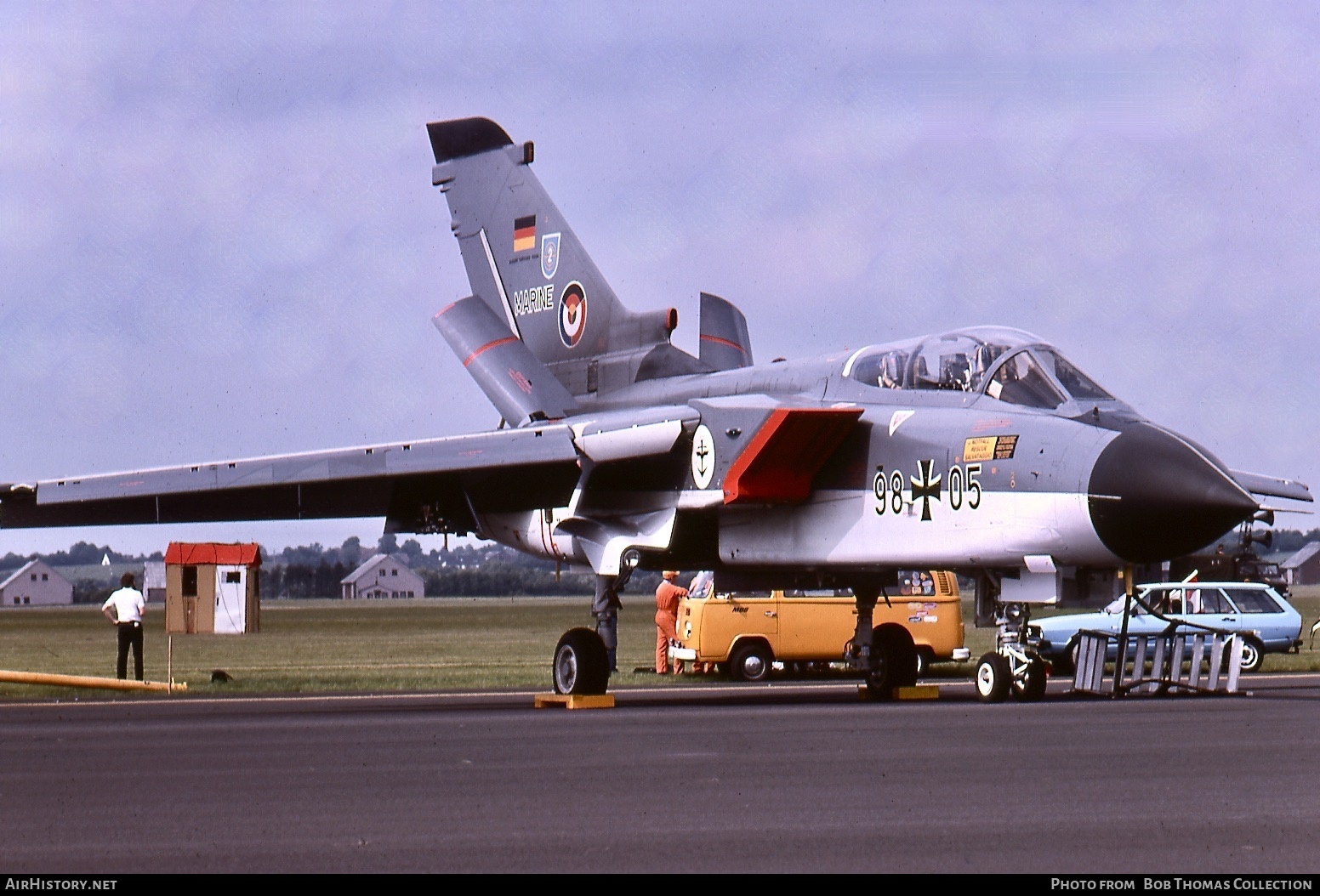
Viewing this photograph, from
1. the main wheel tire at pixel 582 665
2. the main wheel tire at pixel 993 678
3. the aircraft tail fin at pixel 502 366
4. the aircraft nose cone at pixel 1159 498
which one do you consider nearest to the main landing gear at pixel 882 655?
the main wheel tire at pixel 993 678

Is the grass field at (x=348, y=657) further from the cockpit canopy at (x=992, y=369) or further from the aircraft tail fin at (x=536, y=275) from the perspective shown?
the cockpit canopy at (x=992, y=369)

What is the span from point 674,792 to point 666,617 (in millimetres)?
18498

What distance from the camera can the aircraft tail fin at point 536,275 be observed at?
850 inches

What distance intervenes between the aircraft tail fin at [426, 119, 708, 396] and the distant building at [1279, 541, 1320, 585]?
155873mm

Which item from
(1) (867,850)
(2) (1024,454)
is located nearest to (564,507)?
(2) (1024,454)

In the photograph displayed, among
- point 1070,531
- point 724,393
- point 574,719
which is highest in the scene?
point 724,393

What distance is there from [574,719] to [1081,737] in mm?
4997

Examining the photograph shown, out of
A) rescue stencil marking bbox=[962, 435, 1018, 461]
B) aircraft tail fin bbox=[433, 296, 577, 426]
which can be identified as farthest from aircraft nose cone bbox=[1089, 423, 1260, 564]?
aircraft tail fin bbox=[433, 296, 577, 426]

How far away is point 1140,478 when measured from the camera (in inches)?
577

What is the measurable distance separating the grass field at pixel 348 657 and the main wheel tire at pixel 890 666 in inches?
220

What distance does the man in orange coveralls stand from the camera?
27766 mm

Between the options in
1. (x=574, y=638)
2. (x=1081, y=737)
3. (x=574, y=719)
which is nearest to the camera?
(x=1081, y=737)

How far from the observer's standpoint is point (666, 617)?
2786cm
